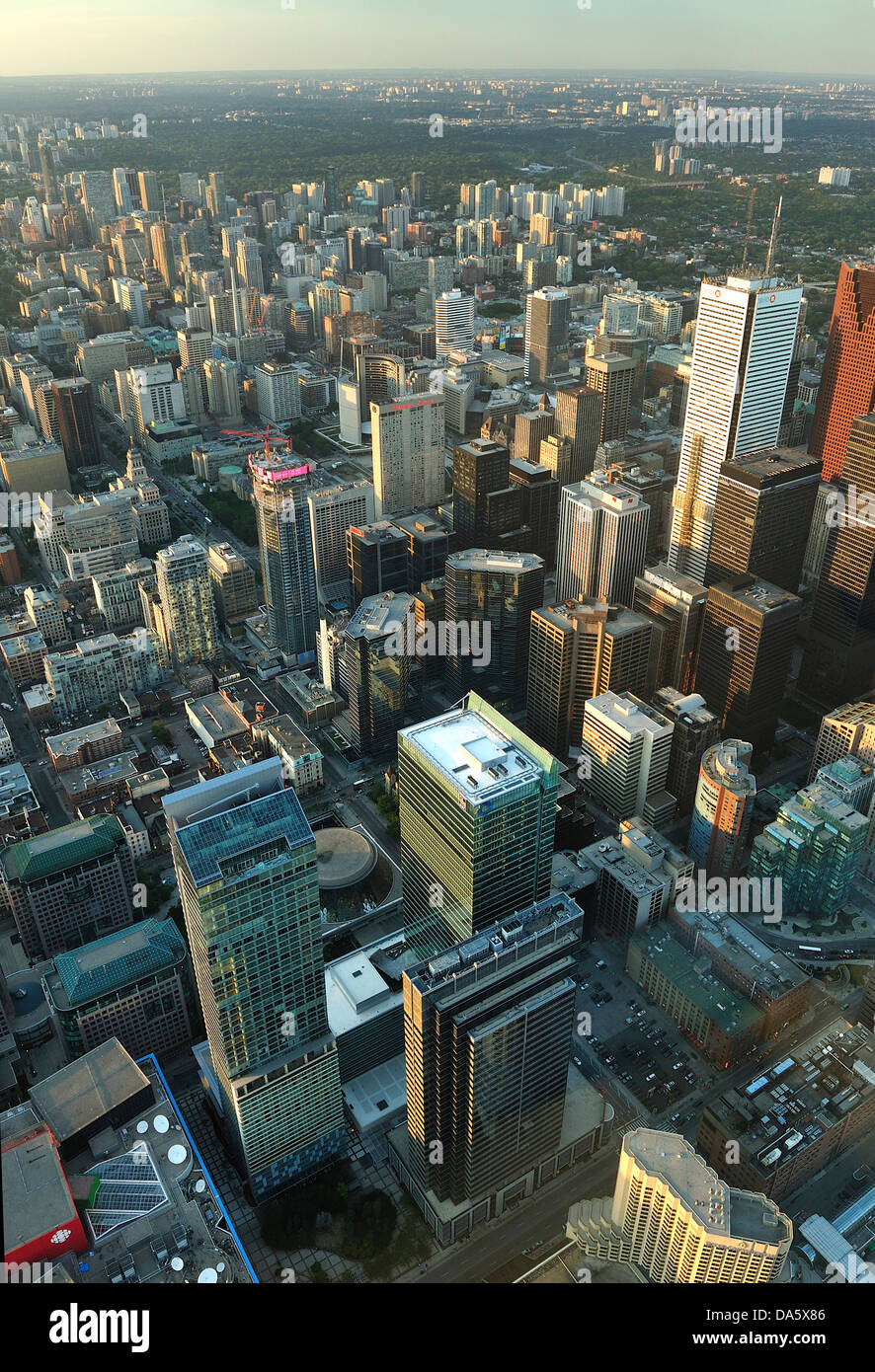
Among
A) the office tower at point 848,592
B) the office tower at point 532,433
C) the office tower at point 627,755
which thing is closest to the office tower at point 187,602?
the office tower at point 627,755

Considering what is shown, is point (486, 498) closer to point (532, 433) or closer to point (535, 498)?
point (535, 498)

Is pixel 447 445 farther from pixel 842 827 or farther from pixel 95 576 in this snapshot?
pixel 842 827

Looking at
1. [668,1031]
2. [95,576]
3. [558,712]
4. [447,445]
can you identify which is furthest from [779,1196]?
[447,445]

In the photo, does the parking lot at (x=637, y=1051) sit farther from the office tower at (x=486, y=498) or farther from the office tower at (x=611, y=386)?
the office tower at (x=611, y=386)

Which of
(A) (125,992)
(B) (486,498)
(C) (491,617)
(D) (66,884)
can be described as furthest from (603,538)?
(A) (125,992)

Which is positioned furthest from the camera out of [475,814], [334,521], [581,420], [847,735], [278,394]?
[278,394]
